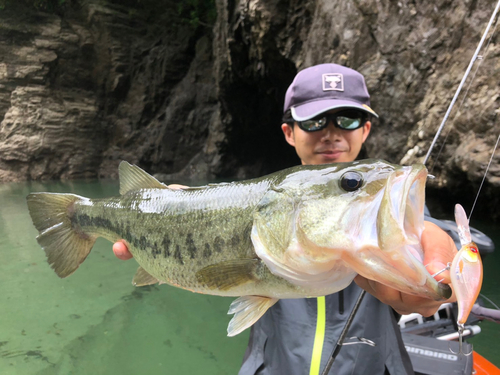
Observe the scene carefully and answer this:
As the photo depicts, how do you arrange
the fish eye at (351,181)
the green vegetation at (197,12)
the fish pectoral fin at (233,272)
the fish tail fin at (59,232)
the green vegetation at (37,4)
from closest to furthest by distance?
Result: the fish eye at (351,181) → the fish pectoral fin at (233,272) → the fish tail fin at (59,232) → the green vegetation at (37,4) → the green vegetation at (197,12)

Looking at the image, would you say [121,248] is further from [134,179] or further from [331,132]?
[331,132]

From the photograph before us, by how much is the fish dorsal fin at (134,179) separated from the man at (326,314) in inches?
13.1

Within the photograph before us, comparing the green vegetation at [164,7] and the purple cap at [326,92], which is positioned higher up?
the green vegetation at [164,7]

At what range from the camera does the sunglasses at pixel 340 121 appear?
6.22ft

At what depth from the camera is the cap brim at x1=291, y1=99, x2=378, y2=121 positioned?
72.2 inches

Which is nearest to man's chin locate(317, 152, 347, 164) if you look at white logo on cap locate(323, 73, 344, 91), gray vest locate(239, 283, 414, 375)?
white logo on cap locate(323, 73, 344, 91)

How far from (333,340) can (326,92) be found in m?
1.45

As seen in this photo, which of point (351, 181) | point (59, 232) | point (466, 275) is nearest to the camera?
point (466, 275)

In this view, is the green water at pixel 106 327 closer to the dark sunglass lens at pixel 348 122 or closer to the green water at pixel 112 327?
the green water at pixel 112 327

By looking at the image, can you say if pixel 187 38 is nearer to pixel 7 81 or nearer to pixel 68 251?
pixel 7 81

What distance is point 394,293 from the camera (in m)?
1.05

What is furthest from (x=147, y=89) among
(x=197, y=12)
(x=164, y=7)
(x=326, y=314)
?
(x=326, y=314)

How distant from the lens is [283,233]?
1038 mm

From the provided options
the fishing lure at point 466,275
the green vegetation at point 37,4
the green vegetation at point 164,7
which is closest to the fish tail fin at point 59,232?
the fishing lure at point 466,275
